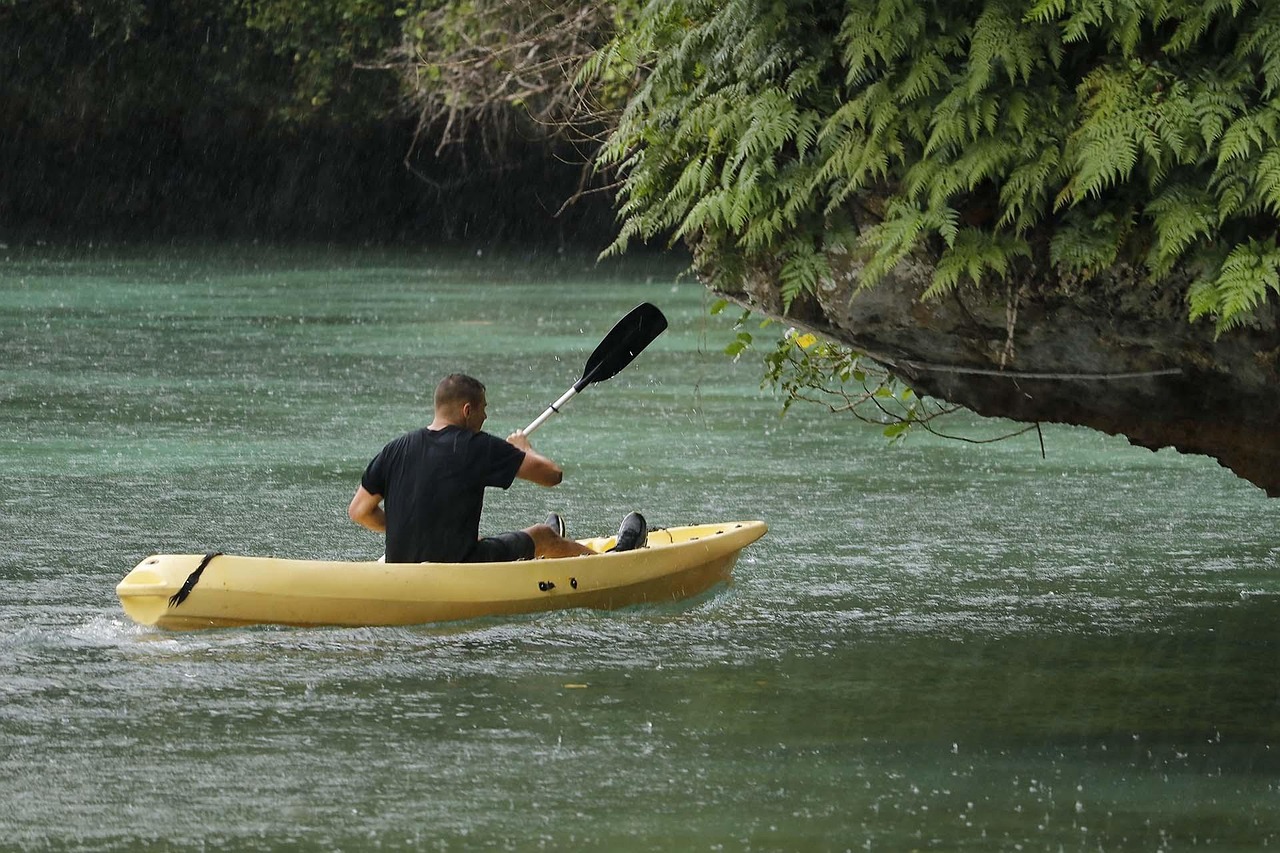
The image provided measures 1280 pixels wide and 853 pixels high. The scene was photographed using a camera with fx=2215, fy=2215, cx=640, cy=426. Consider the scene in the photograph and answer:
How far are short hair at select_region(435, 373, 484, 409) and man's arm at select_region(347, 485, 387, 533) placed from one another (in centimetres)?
46

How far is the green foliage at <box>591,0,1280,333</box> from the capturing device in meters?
6.50

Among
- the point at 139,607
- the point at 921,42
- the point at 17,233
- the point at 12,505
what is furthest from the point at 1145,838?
the point at 17,233

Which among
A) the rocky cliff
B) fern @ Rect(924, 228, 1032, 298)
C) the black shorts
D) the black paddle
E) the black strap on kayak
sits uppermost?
fern @ Rect(924, 228, 1032, 298)

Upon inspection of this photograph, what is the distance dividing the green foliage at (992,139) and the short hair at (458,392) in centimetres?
156

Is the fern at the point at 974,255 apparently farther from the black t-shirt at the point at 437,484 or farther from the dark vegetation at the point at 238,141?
the dark vegetation at the point at 238,141

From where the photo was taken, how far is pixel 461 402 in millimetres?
8695

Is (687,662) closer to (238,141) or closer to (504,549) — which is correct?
(504,549)

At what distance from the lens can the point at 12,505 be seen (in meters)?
11.5

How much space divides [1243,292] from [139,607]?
4196 mm

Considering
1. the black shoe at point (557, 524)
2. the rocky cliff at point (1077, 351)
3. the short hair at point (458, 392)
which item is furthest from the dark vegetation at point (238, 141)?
the rocky cliff at point (1077, 351)

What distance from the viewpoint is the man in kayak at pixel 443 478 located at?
857cm

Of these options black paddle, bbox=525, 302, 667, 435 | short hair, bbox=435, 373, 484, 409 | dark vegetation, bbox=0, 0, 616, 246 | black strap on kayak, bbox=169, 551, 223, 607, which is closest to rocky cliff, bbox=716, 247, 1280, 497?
short hair, bbox=435, 373, 484, 409

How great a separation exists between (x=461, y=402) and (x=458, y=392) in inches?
1.6

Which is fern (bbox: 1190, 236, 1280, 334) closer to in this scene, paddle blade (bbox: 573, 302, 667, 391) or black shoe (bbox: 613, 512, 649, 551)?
black shoe (bbox: 613, 512, 649, 551)
